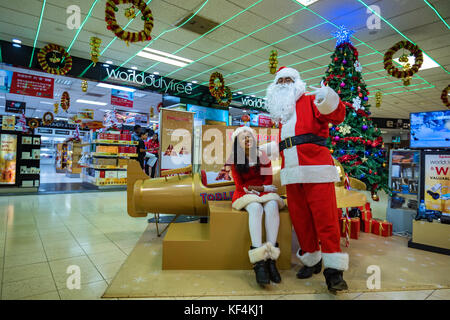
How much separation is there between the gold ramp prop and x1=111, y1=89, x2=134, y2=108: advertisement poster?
22.4ft

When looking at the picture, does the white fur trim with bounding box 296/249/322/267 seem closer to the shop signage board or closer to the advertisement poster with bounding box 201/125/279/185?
the advertisement poster with bounding box 201/125/279/185

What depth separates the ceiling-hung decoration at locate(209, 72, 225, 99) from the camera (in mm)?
6383

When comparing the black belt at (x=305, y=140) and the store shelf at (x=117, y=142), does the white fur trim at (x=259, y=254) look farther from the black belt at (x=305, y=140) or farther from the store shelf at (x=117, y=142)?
the store shelf at (x=117, y=142)

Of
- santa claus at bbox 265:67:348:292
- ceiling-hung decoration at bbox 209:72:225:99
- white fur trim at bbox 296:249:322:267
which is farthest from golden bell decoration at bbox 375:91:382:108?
white fur trim at bbox 296:249:322:267

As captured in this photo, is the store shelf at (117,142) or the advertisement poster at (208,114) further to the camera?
the advertisement poster at (208,114)

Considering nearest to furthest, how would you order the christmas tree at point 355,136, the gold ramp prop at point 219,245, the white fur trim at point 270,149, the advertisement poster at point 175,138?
the gold ramp prop at point 219,245
the white fur trim at point 270,149
the christmas tree at point 355,136
the advertisement poster at point 175,138

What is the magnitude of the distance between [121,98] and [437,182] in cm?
792

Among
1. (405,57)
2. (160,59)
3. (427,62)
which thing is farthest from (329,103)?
(427,62)

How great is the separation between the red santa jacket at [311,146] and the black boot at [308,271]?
74cm

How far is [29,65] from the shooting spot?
5.67m

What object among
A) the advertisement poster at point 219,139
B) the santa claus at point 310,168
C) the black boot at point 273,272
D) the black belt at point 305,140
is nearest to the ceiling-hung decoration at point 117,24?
the advertisement poster at point 219,139

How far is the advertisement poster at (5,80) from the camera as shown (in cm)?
618

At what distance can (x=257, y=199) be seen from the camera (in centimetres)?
208

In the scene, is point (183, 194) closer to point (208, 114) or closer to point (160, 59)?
point (160, 59)
